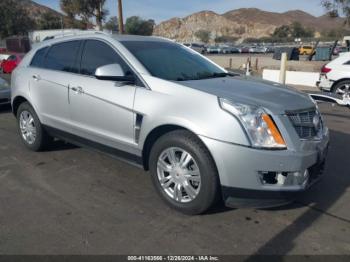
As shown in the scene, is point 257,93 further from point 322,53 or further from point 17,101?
point 322,53

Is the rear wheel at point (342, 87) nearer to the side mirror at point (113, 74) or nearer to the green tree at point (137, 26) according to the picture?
the side mirror at point (113, 74)

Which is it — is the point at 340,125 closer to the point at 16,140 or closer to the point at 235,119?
→ the point at 235,119

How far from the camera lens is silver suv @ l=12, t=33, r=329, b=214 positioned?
316 centimetres

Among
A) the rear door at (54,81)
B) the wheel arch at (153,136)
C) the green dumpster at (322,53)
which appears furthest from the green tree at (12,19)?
the wheel arch at (153,136)

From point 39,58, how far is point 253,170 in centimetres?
371

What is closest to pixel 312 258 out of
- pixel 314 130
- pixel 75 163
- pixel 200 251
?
pixel 200 251

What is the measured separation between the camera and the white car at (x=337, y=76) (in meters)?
10.3

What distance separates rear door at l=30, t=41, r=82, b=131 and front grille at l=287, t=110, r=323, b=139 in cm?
272

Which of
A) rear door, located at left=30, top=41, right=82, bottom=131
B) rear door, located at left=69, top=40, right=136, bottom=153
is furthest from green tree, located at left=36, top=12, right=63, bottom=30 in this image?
rear door, located at left=69, top=40, right=136, bottom=153

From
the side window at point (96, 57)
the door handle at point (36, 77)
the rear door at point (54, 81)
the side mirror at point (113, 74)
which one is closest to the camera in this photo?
the side mirror at point (113, 74)

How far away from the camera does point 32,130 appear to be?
5426 mm

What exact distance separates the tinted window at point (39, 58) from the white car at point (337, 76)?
828 centimetres

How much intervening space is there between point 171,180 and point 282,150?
1.12 m

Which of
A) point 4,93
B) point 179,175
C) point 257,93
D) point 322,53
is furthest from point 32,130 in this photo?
point 322,53
